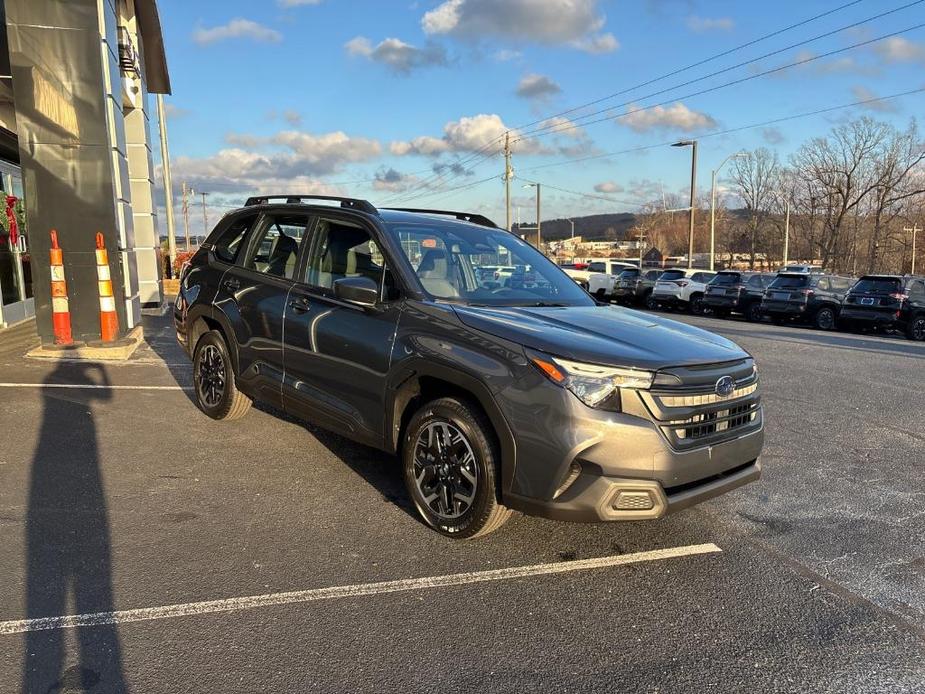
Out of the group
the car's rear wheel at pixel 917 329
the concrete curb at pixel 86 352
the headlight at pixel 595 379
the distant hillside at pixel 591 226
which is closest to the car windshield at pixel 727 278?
the car's rear wheel at pixel 917 329

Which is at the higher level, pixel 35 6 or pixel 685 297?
pixel 35 6

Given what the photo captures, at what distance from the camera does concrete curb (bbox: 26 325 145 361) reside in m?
8.88

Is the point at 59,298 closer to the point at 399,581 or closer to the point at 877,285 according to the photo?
the point at 399,581

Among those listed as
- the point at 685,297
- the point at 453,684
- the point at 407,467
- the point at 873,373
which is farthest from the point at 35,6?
the point at 685,297

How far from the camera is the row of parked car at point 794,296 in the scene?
1806 cm

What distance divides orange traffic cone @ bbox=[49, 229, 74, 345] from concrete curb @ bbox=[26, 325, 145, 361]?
181 millimetres

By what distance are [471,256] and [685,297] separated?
74.9 ft

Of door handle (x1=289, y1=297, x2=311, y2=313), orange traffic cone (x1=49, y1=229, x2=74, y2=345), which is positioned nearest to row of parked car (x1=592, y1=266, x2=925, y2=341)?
door handle (x1=289, y1=297, x2=311, y2=313)

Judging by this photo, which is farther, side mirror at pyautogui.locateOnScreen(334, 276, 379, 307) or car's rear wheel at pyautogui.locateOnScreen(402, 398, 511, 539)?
side mirror at pyautogui.locateOnScreen(334, 276, 379, 307)

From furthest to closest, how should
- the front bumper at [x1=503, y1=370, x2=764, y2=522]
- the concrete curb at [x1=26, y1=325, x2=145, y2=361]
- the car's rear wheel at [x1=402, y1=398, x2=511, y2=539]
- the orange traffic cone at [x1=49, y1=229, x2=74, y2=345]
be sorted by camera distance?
the orange traffic cone at [x1=49, y1=229, x2=74, y2=345]
the concrete curb at [x1=26, y1=325, x2=145, y2=361]
the car's rear wheel at [x1=402, y1=398, x2=511, y2=539]
the front bumper at [x1=503, y1=370, x2=764, y2=522]

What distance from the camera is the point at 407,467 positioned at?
4.05 metres

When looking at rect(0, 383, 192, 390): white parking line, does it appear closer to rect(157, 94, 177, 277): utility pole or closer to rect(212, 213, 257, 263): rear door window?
rect(212, 213, 257, 263): rear door window

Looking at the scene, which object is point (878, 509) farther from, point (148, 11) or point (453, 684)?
point (148, 11)

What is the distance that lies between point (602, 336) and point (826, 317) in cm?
1966
